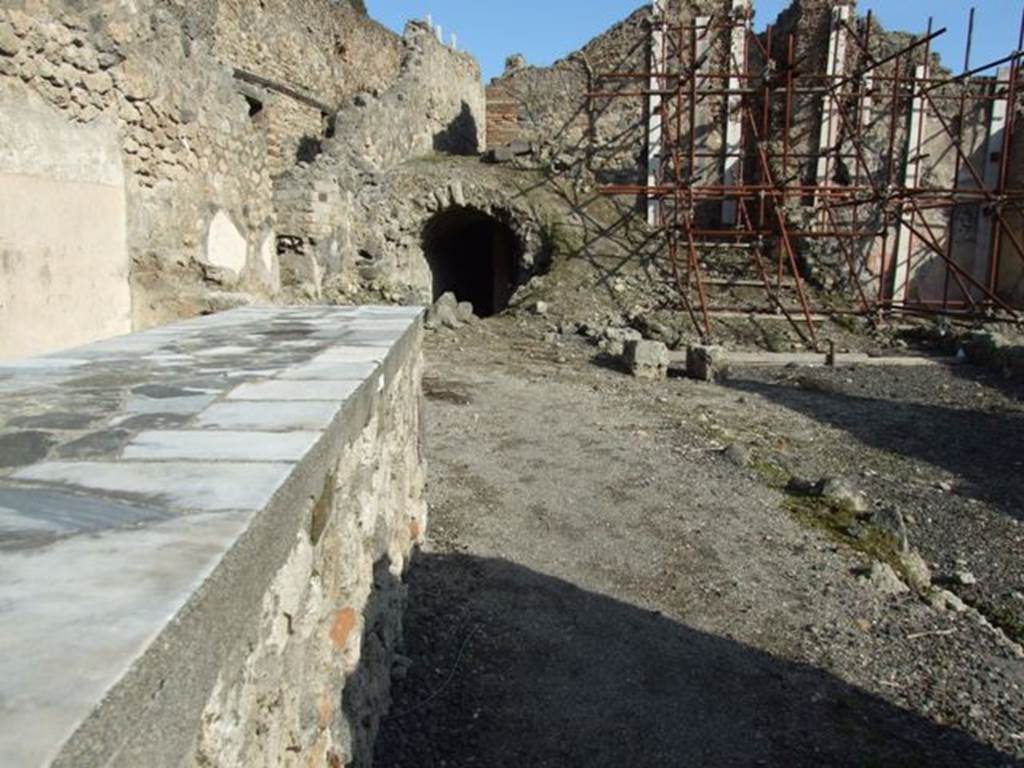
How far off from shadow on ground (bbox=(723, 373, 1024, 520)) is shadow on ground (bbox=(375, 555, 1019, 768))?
2829 millimetres

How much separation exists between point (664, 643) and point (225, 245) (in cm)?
357

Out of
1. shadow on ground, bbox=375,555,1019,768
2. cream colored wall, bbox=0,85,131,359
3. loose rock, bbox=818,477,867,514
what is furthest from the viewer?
loose rock, bbox=818,477,867,514

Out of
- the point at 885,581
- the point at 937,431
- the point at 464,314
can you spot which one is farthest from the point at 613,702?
the point at 464,314

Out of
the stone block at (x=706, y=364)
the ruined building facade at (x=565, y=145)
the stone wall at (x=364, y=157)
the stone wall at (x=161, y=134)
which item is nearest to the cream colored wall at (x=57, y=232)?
the stone wall at (x=161, y=134)

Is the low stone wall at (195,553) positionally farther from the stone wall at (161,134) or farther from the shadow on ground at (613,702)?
the stone wall at (161,134)

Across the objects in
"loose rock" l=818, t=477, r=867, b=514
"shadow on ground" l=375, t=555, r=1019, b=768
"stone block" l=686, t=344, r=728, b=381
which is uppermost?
"stone block" l=686, t=344, r=728, b=381

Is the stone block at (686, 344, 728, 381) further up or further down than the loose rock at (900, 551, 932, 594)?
further up

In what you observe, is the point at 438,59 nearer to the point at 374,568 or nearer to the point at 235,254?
the point at 235,254

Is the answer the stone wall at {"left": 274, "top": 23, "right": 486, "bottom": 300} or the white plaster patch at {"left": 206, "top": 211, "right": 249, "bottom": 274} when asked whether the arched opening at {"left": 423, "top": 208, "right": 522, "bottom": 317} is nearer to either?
the stone wall at {"left": 274, "top": 23, "right": 486, "bottom": 300}

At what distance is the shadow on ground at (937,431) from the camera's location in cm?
541

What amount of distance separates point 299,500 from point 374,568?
1.08 metres

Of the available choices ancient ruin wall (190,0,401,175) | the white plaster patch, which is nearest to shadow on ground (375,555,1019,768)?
the white plaster patch

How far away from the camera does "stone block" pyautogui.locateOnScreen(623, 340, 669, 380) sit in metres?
8.37

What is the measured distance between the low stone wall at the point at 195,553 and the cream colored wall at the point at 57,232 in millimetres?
900
